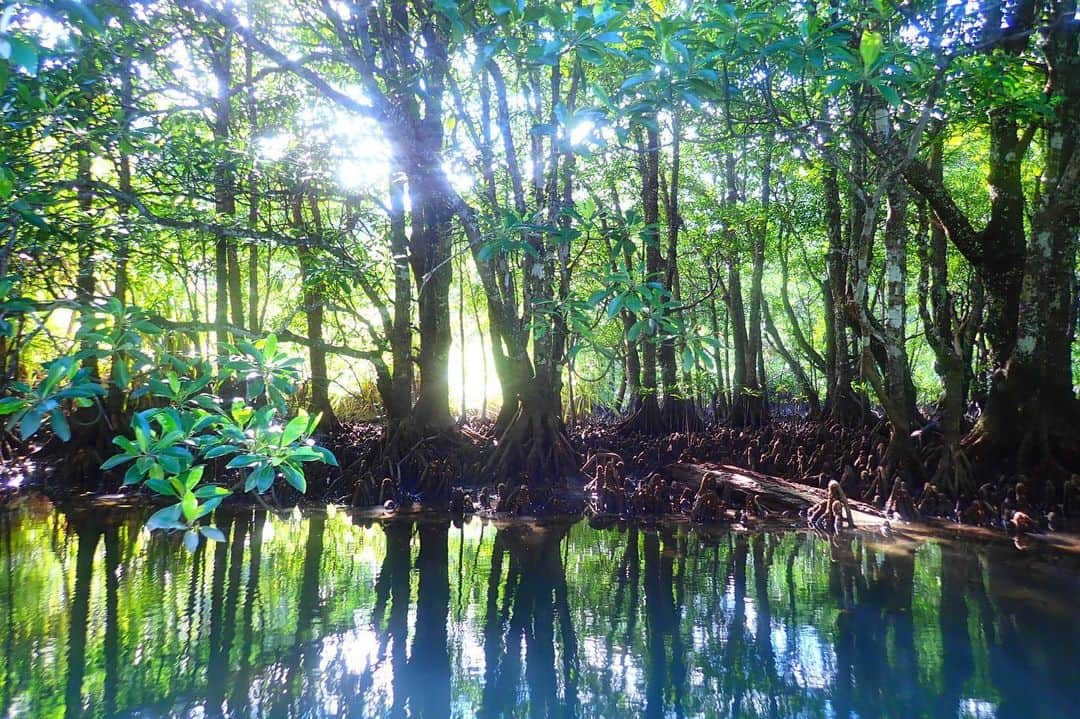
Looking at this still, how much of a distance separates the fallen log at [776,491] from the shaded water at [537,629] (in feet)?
2.71

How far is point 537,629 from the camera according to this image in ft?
12.7

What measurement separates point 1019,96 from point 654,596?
4660 millimetres

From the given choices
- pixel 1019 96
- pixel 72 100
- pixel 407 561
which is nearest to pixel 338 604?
pixel 407 561

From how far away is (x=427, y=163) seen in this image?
13.9ft

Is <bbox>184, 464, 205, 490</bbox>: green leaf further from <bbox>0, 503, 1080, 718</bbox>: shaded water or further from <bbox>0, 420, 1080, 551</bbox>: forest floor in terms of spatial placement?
<bbox>0, 420, 1080, 551</bbox>: forest floor

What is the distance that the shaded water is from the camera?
303 centimetres

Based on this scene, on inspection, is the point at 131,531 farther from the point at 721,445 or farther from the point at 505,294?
the point at 721,445

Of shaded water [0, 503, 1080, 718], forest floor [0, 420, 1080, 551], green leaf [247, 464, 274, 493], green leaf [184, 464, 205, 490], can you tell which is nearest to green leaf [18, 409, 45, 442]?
green leaf [184, 464, 205, 490]

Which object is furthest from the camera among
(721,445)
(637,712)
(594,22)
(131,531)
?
(721,445)

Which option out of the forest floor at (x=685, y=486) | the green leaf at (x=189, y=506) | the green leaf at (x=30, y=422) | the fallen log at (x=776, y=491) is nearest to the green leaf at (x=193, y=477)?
the green leaf at (x=189, y=506)

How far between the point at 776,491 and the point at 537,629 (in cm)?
380

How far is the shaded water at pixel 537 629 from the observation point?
3.03 metres

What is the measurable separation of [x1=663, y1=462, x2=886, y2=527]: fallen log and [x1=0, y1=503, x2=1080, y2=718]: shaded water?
0.83m

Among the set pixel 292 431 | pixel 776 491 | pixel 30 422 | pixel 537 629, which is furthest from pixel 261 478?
pixel 776 491
